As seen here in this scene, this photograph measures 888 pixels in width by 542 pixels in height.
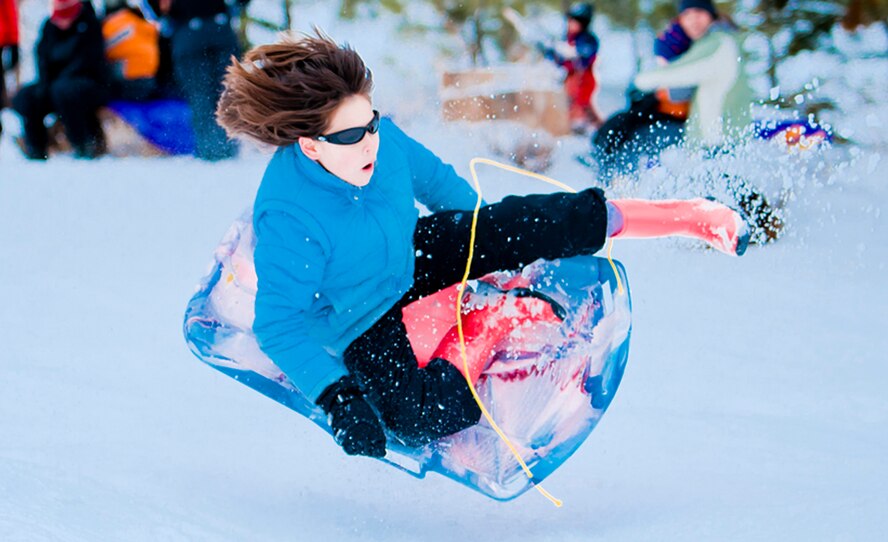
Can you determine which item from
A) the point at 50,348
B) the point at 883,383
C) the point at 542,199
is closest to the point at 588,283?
the point at 542,199

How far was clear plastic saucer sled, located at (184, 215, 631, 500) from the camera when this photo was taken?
2232mm

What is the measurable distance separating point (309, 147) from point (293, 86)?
0.45 feet

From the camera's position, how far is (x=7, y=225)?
16.3 ft

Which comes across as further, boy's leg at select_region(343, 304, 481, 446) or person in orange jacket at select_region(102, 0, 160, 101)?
person in orange jacket at select_region(102, 0, 160, 101)

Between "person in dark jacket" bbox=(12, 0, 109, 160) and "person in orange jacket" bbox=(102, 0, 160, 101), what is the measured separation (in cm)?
9

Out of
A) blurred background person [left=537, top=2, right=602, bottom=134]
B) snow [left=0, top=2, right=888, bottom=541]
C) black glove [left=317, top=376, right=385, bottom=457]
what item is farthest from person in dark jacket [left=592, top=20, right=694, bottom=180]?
black glove [left=317, top=376, right=385, bottom=457]

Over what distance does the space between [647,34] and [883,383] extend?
322 inches

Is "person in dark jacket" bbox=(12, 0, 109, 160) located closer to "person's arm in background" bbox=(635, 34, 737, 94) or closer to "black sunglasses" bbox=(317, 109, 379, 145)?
"person's arm in background" bbox=(635, 34, 737, 94)

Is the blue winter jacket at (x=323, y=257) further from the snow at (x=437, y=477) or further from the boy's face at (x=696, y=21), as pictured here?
the boy's face at (x=696, y=21)

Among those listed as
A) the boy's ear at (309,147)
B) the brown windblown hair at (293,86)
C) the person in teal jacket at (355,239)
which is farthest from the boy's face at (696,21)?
the boy's ear at (309,147)

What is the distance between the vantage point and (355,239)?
6.89 feet

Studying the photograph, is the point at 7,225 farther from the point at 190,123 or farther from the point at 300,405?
the point at 300,405

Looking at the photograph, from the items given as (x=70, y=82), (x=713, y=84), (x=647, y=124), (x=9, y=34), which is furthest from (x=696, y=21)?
(x=9, y=34)

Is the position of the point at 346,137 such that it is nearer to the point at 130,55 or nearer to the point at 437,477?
the point at 437,477
